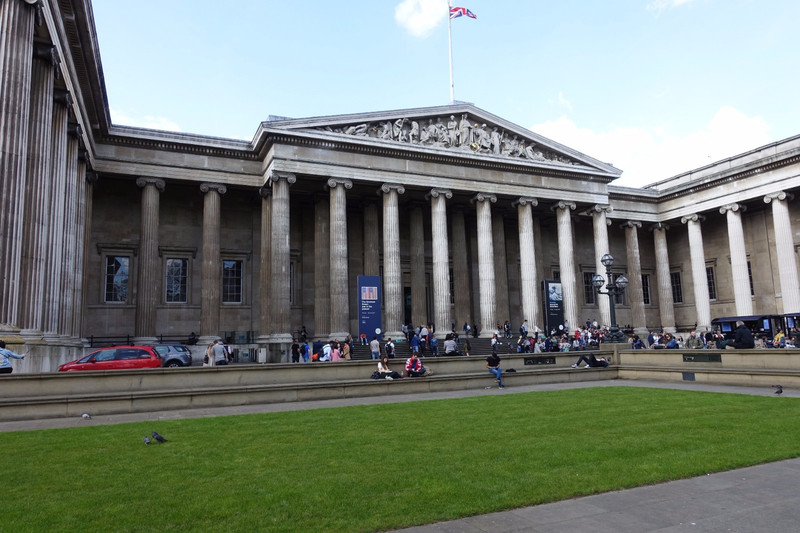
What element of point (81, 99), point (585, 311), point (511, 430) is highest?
point (81, 99)

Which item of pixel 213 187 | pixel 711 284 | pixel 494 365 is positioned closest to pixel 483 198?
pixel 213 187

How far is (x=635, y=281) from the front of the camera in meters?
43.0

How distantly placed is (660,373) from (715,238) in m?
30.6

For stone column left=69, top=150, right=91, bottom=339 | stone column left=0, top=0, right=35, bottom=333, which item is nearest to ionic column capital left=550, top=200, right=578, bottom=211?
stone column left=69, top=150, right=91, bottom=339

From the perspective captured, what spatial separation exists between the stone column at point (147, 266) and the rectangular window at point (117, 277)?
13.4 feet

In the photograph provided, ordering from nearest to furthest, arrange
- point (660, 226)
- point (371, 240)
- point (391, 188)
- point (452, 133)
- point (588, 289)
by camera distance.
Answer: point (391, 188) → point (452, 133) → point (371, 240) → point (660, 226) → point (588, 289)

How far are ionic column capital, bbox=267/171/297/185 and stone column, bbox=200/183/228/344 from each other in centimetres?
365

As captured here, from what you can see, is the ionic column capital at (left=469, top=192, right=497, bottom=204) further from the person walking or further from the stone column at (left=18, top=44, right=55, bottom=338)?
the person walking

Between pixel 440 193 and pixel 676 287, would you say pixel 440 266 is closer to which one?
pixel 440 193

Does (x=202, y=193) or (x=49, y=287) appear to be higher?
(x=202, y=193)

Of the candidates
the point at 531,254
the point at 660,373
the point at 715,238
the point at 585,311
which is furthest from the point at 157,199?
the point at 715,238

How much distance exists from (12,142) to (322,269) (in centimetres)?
1947

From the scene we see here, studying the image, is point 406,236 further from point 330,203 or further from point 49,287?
point 49,287

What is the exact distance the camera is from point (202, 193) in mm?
35625
